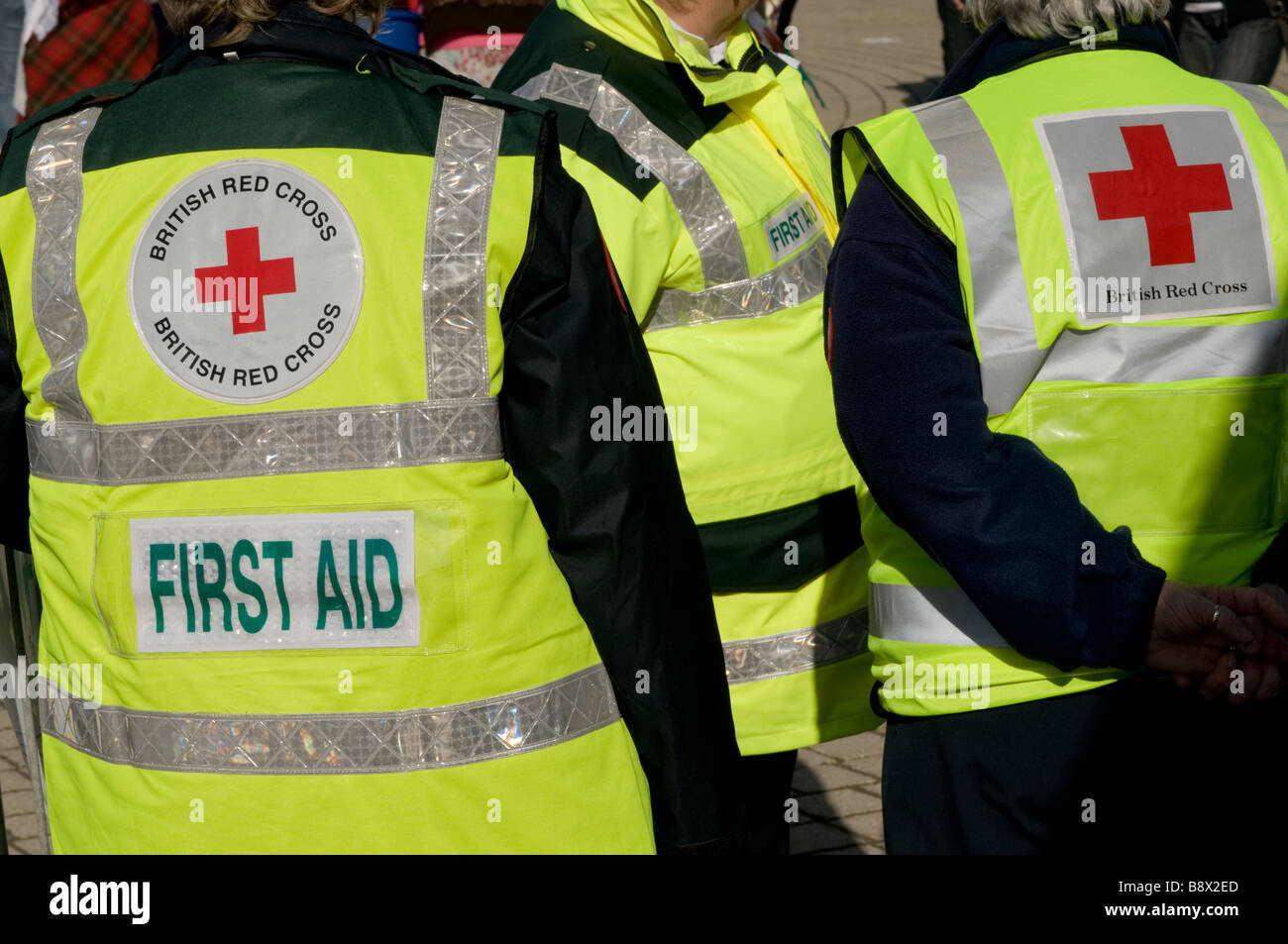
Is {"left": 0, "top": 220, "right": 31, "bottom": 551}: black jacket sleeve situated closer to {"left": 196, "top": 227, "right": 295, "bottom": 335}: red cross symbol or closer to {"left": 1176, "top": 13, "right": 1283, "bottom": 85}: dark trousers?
{"left": 196, "top": 227, "right": 295, "bottom": 335}: red cross symbol

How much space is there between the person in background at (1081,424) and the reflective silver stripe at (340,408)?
1.57 ft

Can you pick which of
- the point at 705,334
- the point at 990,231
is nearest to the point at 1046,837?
the point at 990,231

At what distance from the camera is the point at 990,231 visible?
73.9 inches

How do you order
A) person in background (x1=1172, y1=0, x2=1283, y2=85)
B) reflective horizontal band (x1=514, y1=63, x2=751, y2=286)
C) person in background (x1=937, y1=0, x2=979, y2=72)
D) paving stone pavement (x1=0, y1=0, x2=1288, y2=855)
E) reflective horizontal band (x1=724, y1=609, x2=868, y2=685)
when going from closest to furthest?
reflective horizontal band (x1=514, y1=63, x2=751, y2=286) → reflective horizontal band (x1=724, y1=609, x2=868, y2=685) → paving stone pavement (x1=0, y1=0, x2=1288, y2=855) → person in background (x1=1172, y1=0, x2=1283, y2=85) → person in background (x1=937, y1=0, x2=979, y2=72)

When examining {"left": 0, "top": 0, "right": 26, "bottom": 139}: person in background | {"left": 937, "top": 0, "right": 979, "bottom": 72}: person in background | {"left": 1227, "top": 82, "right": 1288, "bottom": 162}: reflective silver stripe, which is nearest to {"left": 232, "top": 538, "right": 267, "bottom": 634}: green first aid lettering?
{"left": 1227, "top": 82, "right": 1288, "bottom": 162}: reflective silver stripe

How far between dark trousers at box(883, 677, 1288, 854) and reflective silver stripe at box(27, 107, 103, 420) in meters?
1.19

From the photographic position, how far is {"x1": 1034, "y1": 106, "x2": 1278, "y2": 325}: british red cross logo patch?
189 cm

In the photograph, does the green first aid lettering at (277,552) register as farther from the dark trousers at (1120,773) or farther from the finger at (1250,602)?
the finger at (1250,602)

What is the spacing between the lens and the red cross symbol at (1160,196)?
6.23 ft

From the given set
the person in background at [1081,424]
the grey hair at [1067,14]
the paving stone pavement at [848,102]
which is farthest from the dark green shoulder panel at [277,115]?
the paving stone pavement at [848,102]

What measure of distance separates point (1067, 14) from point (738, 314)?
0.73m

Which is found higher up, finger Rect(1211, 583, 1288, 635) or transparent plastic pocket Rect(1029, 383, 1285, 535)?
→ transparent plastic pocket Rect(1029, 383, 1285, 535)

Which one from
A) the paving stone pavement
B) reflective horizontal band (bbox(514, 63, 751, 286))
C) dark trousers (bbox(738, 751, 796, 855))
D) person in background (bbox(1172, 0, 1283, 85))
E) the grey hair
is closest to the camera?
the grey hair

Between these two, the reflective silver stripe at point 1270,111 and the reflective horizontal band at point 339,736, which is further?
the reflective silver stripe at point 1270,111
